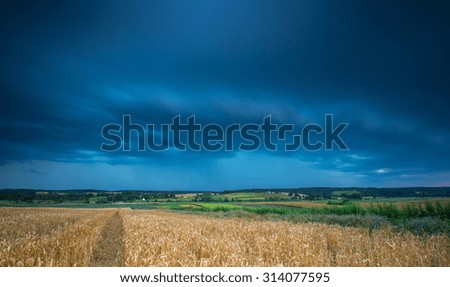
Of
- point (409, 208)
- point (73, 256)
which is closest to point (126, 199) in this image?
point (409, 208)

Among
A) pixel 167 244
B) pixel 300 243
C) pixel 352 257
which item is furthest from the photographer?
pixel 300 243

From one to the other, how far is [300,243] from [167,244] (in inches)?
181

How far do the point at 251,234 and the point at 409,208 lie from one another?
23.0 m

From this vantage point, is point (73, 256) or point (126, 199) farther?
point (126, 199)

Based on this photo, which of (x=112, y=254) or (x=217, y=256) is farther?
(x=112, y=254)

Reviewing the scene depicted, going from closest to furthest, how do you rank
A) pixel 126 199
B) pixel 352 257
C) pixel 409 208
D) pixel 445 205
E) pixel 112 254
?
pixel 352 257 < pixel 112 254 < pixel 445 205 < pixel 409 208 < pixel 126 199

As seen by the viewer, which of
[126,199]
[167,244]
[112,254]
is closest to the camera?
Result: [167,244]

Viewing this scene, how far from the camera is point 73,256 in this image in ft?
32.9

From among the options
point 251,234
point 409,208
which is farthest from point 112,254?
point 409,208
